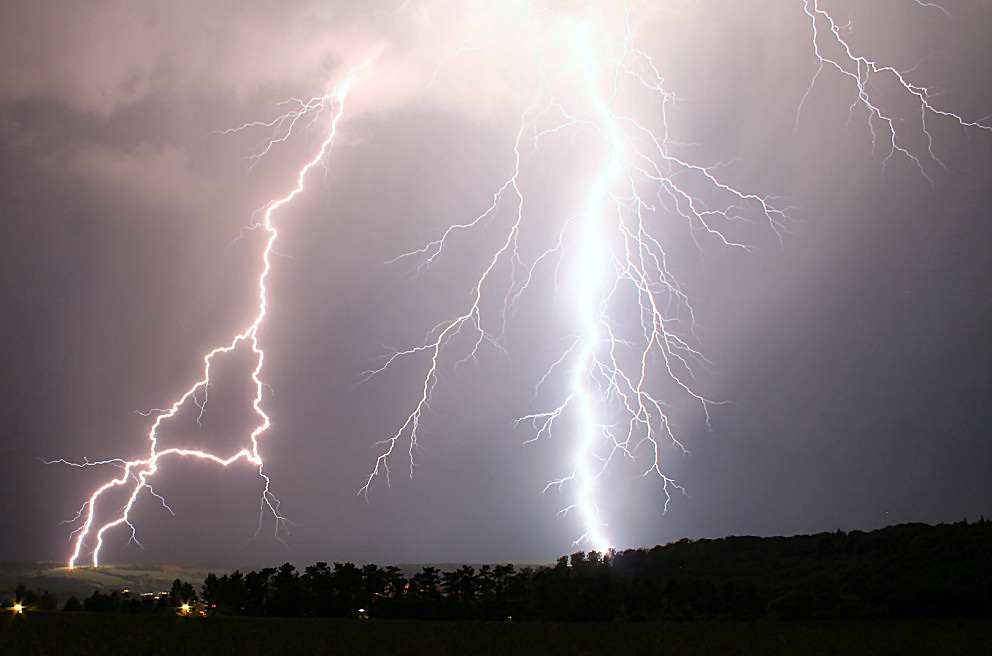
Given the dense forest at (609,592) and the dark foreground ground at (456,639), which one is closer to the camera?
the dark foreground ground at (456,639)

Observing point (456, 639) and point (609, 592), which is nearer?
point (456, 639)

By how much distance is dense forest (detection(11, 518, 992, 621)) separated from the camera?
71.2ft

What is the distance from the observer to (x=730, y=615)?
23859 mm

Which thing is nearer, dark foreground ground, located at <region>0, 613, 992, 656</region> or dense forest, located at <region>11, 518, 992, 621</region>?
dark foreground ground, located at <region>0, 613, 992, 656</region>

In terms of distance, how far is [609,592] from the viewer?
2694cm

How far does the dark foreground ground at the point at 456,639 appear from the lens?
10336 millimetres

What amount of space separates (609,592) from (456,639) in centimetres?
1584

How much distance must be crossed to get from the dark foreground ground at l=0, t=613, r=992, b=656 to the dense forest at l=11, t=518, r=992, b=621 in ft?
19.7

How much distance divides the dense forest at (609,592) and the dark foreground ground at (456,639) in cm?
601

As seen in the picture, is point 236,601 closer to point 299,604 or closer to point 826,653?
point 299,604

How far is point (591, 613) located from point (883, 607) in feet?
33.2

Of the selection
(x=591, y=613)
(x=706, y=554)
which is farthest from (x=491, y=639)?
(x=706, y=554)

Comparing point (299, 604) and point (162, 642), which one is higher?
point (162, 642)

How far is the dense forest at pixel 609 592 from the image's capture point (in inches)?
854
